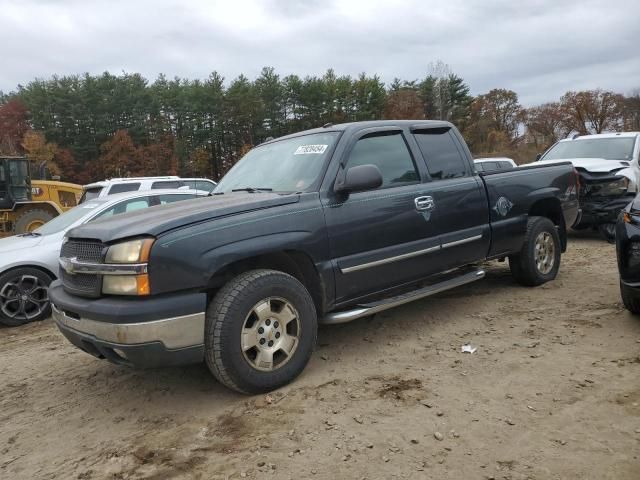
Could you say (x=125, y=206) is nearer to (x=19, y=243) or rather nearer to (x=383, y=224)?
(x=19, y=243)

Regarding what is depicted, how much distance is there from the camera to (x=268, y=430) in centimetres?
302

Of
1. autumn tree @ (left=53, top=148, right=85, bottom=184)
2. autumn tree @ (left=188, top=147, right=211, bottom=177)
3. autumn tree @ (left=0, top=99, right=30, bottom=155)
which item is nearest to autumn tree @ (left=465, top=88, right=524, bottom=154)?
autumn tree @ (left=188, top=147, right=211, bottom=177)

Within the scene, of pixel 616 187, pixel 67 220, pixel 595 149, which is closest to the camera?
pixel 67 220

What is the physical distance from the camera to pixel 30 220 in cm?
1428

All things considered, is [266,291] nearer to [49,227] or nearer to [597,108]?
[49,227]

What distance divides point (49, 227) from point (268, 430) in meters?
5.02

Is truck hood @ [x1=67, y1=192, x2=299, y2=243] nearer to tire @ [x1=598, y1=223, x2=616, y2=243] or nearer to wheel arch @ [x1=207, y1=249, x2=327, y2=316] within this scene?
wheel arch @ [x1=207, y1=249, x2=327, y2=316]

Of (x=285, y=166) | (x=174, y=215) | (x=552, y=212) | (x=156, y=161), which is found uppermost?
(x=156, y=161)

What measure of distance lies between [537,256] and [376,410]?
3.50m

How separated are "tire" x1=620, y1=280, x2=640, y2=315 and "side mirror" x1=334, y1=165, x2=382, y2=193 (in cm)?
241

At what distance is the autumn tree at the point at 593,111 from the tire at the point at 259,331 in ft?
198

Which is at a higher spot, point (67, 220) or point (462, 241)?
point (67, 220)

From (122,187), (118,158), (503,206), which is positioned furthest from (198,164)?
(503,206)

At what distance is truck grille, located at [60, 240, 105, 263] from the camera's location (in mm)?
3307
